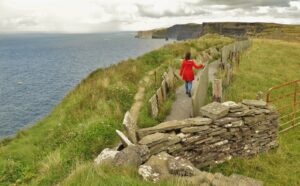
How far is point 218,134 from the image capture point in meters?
8.65

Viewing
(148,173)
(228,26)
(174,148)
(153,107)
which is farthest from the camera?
(228,26)

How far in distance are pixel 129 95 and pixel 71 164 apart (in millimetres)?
6278

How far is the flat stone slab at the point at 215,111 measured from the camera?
8511 millimetres

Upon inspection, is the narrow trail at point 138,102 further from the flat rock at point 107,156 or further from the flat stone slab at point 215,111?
the flat rock at point 107,156

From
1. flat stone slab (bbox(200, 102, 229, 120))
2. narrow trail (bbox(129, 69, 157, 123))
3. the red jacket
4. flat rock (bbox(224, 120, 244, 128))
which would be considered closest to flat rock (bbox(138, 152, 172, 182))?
flat stone slab (bbox(200, 102, 229, 120))

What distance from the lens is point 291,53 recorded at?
34.8m

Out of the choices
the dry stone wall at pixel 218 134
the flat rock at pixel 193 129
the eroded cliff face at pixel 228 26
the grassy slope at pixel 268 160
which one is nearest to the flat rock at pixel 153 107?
the dry stone wall at pixel 218 134

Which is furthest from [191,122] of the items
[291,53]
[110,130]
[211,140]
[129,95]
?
[291,53]

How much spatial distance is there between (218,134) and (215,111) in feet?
2.28

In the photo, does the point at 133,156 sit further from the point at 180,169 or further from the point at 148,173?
the point at 180,169

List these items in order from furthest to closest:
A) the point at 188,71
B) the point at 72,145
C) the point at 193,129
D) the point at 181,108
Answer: the point at 188,71, the point at 181,108, the point at 72,145, the point at 193,129

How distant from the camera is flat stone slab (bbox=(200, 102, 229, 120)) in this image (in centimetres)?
851

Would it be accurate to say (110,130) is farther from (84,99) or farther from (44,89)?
(44,89)

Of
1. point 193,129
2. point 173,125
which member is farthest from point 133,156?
point 193,129
